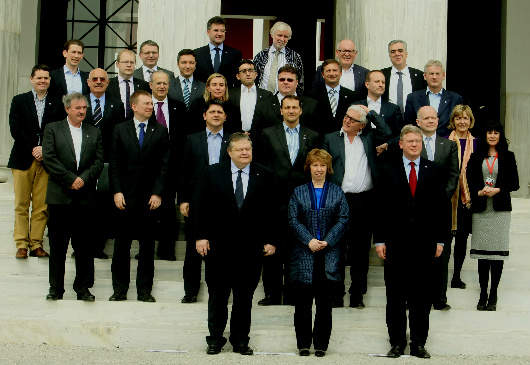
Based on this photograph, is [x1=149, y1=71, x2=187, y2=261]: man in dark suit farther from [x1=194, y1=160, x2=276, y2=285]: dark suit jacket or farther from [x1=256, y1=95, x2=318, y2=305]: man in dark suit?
[x1=194, y1=160, x2=276, y2=285]: dark suit jacket

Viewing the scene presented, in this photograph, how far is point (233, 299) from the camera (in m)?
8.53

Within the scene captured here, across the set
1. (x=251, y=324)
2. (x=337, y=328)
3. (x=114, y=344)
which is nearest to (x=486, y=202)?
(x=337, y=328)

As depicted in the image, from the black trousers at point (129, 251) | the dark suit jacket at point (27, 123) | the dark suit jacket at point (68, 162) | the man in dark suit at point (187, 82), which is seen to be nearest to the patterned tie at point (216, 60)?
the man in dark suit at point (187, 82)

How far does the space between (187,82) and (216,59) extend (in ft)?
2.22

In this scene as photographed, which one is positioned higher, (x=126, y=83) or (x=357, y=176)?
(x=126, y=83)

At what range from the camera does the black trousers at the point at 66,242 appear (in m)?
9.45

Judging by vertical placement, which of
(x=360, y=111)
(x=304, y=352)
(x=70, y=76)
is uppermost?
(x=70, y=76)

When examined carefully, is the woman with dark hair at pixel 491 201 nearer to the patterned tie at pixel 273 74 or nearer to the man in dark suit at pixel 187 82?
the patterned tie at pixel 273 74

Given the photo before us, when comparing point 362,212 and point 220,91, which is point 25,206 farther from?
point 362,212

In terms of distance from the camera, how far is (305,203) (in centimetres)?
872

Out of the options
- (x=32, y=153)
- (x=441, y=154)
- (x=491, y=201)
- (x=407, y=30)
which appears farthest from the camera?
(x=407, y=30)

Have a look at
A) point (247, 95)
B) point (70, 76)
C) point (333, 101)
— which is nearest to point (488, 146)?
point (333, 101)

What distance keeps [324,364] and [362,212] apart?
6.74 ft

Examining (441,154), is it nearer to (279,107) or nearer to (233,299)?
(279,107)
